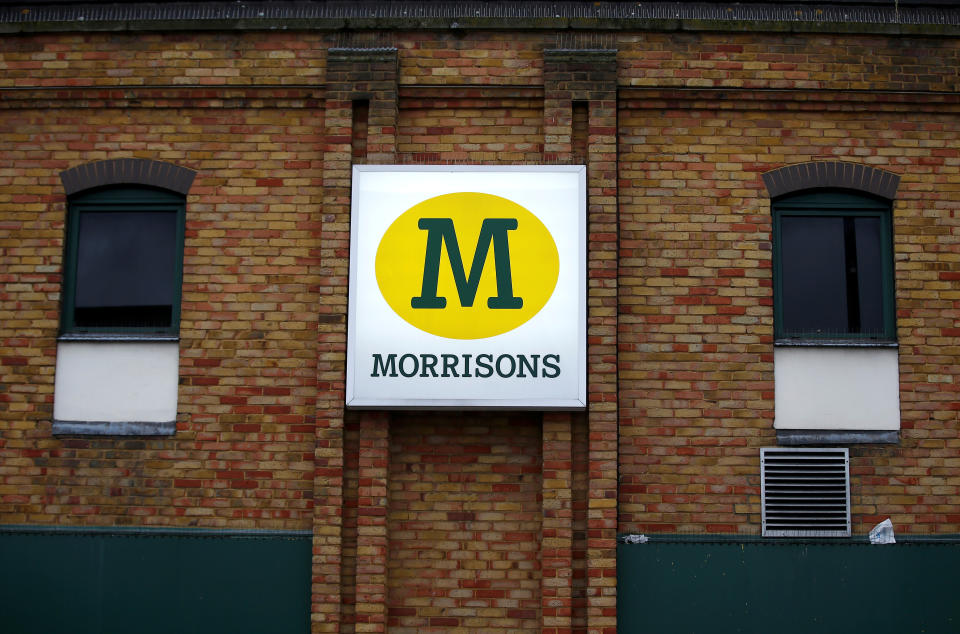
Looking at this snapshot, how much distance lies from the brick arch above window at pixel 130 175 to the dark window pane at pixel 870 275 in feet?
20.7

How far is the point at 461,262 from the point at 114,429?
349cm

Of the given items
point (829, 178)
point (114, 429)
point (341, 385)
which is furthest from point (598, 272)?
point (114, 429)

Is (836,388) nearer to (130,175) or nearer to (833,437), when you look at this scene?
(833,437)

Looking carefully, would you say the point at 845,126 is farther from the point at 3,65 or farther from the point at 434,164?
the point at 3,65

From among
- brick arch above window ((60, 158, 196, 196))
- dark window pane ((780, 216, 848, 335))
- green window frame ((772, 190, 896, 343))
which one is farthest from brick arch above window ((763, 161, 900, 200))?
brick arch above window ((60, 158, 196, 196))

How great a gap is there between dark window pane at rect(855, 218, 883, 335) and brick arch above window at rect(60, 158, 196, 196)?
632 cm

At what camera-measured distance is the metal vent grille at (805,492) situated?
7230mm

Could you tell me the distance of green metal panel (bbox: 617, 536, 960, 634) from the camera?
704cm

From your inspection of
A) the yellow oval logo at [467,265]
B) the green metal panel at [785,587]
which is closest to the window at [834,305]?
the green metal panel at [785,587]

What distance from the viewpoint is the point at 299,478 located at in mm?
7367

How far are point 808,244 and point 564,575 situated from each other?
3.79 m

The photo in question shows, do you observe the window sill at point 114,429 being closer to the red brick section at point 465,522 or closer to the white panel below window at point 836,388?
the red brick section at point 465,522

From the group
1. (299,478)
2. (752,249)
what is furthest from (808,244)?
(299,478)

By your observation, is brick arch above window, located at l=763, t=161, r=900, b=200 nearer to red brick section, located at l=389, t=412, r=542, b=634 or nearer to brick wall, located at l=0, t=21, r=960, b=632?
brick wall, located at l=0, t=21, r=960, b=632
